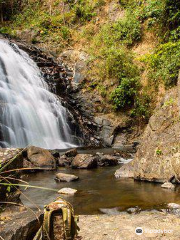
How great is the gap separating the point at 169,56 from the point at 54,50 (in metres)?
9.70

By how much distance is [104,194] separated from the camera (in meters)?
5.74

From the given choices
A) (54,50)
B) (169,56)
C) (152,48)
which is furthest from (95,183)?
(54,50)

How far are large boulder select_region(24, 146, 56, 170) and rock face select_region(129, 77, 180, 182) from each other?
2790 mm

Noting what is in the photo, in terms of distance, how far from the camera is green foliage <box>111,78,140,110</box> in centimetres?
1394

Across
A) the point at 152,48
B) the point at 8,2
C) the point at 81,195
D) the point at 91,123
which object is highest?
the point at 8,2

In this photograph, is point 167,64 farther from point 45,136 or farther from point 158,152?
point 45,136

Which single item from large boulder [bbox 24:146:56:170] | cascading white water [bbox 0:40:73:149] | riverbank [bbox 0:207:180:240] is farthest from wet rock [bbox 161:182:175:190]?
cascading white water [bbox 0:40:73:149]

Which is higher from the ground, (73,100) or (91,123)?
(73,100)

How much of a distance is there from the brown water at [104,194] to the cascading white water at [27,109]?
16.0 ft

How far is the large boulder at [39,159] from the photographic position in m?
8.52

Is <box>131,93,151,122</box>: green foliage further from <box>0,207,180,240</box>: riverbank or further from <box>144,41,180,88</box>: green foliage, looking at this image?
<box>0,207,180,240</box>: riverbank

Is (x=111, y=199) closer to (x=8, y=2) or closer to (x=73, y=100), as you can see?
(x=73, y=100)

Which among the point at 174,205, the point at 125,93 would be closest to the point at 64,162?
the point at 174,205

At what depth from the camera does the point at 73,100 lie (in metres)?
15.6
